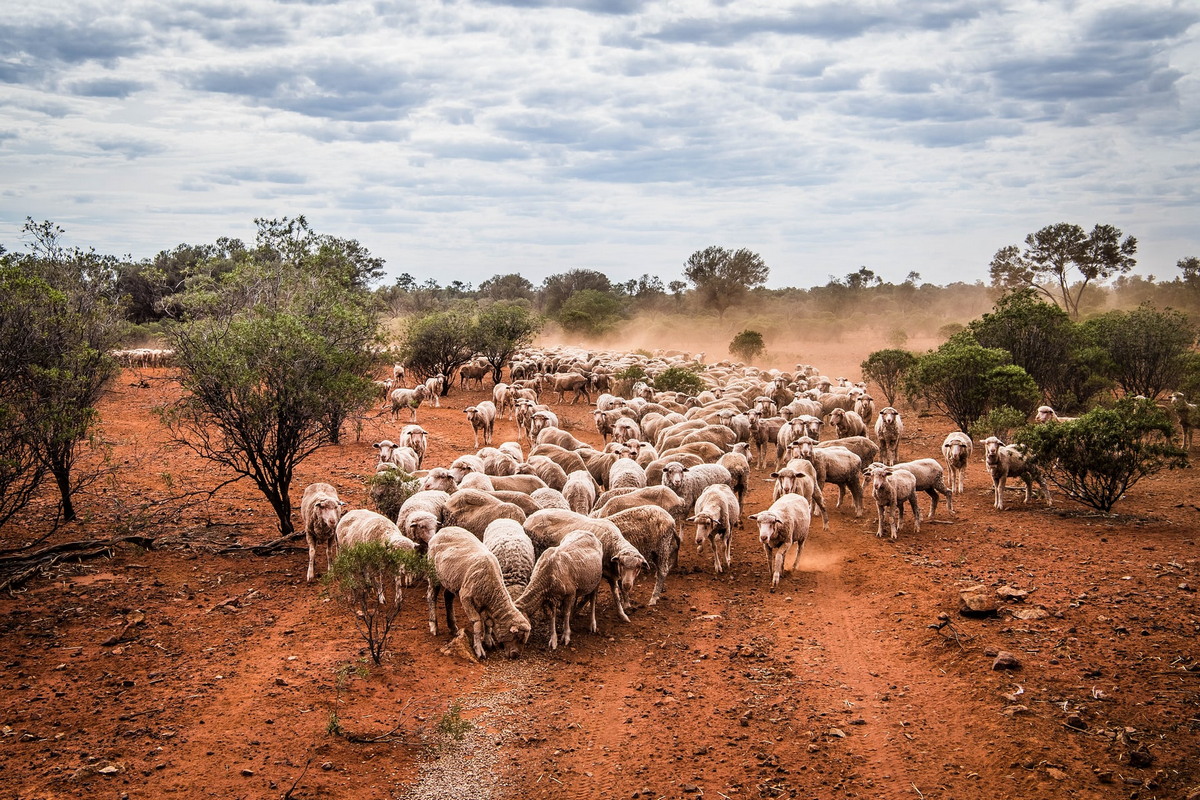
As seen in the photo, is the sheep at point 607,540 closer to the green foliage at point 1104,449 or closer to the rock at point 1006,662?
→ the rock at point 1006,662

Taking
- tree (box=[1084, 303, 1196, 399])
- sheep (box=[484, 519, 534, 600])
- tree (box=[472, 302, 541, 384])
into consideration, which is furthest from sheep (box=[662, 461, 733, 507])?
tree (box=[472, 302, 541, 384])

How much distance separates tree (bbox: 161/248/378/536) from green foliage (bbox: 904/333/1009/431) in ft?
57.4

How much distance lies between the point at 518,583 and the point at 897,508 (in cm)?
851

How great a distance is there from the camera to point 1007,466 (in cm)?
1573

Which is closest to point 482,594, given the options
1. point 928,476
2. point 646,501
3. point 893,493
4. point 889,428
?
point 646,501

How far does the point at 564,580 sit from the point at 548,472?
19.5 feet

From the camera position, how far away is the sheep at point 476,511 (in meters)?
11.5

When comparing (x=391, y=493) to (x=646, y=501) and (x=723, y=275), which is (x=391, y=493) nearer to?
(x=646, y=501)

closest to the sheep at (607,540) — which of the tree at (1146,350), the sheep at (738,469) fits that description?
the sheep at (738,469)

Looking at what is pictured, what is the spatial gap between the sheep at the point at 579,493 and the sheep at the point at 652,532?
2.05m

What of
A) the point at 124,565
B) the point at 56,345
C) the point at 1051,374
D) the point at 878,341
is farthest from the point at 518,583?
the point at 878,341

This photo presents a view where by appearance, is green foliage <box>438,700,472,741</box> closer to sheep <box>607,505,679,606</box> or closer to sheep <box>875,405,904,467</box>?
sheep <box>607,505,679,606</box>

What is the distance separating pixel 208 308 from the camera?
14.1 meters

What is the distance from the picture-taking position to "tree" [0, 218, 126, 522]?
10.2 meters
